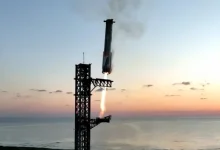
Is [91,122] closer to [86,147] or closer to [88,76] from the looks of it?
[86,147]

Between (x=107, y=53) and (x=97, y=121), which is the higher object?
(x=107, y=53)

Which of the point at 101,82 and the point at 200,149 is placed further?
the point at 200,149

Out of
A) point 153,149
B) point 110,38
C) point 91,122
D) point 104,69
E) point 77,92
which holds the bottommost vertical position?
point 153,149

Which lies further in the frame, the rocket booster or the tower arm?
the rocket booster

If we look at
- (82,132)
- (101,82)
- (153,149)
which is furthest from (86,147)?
(153,149)

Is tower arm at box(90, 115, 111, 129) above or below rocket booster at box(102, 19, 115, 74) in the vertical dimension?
below

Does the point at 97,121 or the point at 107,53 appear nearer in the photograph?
the point at 97,121

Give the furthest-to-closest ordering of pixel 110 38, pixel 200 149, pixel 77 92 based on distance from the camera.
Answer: pixel 200 149, pixel 110 38, pixel 77 92

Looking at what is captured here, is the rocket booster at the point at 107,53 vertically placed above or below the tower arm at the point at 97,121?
above

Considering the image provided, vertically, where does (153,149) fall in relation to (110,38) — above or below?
below

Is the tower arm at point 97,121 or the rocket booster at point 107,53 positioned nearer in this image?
the tower arm at point 97,121

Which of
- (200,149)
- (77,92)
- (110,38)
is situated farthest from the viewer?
(200,149)
